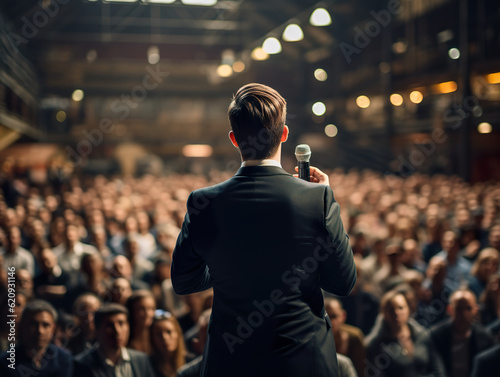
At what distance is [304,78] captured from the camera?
33.6 metres

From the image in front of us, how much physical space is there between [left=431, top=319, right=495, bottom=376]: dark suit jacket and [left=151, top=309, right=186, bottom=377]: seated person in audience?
2.06 meters

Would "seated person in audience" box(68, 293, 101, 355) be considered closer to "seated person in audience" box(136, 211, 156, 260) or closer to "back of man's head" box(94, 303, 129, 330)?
"back of man's head" box(94, 303, 129, 330)

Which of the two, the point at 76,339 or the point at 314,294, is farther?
the point at 76,339

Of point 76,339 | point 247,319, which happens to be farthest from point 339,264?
point 76,339

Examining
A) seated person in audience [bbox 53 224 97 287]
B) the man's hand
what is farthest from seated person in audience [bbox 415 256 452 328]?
the man's hand

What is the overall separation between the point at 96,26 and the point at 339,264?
33837mm

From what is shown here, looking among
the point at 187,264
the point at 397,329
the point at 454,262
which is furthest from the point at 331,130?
the point at 187,264

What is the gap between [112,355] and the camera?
3.78 meters

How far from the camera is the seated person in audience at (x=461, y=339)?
14.7 ft

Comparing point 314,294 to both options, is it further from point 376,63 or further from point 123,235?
point 376,63

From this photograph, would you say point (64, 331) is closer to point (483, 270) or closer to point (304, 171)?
point (304, 171)

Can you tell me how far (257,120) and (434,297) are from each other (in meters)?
4.69

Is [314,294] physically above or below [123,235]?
above

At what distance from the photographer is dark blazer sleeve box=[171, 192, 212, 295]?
1.47m
